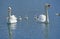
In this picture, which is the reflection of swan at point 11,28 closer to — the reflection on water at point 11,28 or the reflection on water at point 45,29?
the reflection on water at point 11,28

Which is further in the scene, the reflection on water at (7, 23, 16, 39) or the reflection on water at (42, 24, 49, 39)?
the reflection on water at (7, 23, 16, 39)

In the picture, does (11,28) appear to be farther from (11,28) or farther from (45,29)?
(45,29)

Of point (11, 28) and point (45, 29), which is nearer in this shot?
point (45, 29)

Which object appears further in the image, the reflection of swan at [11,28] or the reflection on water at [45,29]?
the reflection of swan at [11,28]

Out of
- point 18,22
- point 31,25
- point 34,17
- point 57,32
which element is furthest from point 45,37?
point 34,17

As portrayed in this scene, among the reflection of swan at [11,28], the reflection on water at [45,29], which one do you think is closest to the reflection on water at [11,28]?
the reflection of swan at [11,28]

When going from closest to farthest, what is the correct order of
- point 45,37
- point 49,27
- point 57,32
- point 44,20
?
point 45,37 → point 57,32 → point 49,27 → point 44,20

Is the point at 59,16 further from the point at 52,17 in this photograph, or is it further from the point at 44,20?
the point at 44,20

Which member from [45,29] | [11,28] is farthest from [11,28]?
[45,29]

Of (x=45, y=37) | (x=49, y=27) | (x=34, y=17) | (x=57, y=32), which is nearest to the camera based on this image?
(x=45, y=37)

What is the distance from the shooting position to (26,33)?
95.1 feet

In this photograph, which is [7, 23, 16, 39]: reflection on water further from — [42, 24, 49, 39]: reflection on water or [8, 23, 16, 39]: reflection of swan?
[42, 24, 49, 39]: reflection on water

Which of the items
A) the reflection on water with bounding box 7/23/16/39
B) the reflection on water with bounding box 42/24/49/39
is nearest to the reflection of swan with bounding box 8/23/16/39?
the reflection on water with bounding box 7/23/16/39

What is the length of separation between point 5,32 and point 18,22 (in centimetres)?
458
